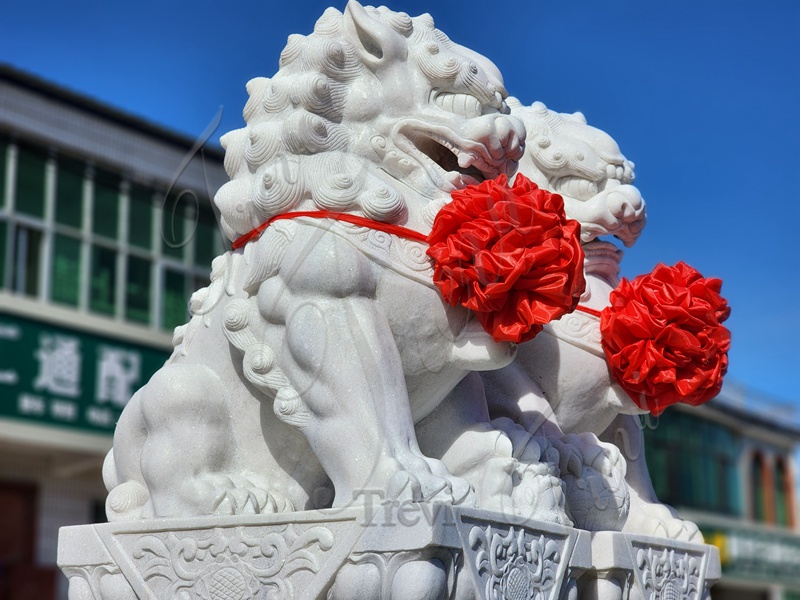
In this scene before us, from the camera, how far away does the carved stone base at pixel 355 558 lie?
1.70 m

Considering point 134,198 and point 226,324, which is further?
point 134,198

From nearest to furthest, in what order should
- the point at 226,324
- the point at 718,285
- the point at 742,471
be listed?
the point at 226,324, the point at 718,285, the point at 742,471

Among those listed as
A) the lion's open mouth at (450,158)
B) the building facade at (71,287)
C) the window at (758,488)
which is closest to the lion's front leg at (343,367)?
the lion's open mouth at (450,158)

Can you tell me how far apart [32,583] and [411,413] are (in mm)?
8787

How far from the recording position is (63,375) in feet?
31.4

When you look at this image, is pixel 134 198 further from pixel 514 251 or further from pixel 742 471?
pixel 742 471

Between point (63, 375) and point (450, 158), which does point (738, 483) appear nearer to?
point (63, 375)

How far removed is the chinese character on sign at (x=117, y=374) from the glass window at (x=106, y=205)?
122 cm

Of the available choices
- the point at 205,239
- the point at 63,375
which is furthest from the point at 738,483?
the point at 63,375

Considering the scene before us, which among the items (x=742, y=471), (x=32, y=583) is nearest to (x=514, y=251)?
(x=32, y=583)

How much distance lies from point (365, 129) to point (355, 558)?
777 mm

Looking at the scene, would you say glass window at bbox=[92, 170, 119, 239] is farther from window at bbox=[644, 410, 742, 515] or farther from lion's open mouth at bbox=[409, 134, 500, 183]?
lion's open mouth at bbox=[409, 134, 500, 183]

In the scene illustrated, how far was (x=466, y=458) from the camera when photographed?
1990 millimetres

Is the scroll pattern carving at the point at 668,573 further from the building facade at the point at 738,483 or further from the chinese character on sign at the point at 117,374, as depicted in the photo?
the building facade at the point at 738,483
